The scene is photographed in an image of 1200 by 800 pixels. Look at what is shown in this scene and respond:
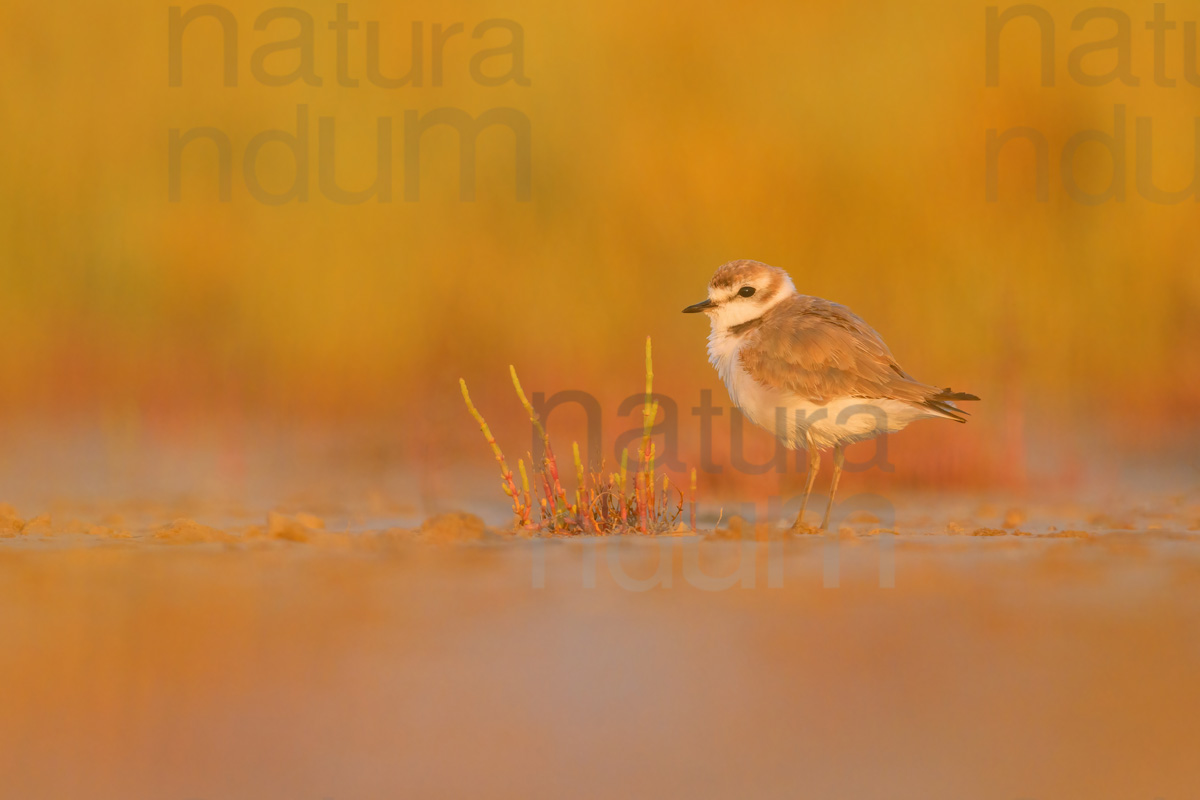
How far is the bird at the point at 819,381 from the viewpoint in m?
5.84

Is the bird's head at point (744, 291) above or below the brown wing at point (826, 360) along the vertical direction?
above

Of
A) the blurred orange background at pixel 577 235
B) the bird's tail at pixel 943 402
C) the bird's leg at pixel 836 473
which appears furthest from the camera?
the blurred orange background at pixel 577 235

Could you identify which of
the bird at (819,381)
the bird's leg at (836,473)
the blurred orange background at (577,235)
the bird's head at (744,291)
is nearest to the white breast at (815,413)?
the bird at (819,381)

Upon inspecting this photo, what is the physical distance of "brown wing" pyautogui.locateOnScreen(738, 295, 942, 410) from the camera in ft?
19.1

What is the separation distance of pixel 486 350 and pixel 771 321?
7.92 feet

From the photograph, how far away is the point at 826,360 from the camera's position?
5.90m

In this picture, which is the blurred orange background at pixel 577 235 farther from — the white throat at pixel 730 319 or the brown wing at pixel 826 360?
the brown wing at pixel 826 360

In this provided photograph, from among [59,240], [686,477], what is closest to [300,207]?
[59,240]

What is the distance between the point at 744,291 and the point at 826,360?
0.65 m

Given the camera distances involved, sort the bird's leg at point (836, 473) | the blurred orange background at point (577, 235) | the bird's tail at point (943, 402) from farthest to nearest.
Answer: the blurred orange background at point (577, 235) → the bird's leg at point (836, 473) → the bird's tail at point (943, 402)

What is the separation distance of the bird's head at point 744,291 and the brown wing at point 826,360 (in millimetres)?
239

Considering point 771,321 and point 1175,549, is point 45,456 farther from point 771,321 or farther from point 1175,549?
point 1175,549

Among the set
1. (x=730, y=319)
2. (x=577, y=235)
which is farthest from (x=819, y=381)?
(x=577, y=235)

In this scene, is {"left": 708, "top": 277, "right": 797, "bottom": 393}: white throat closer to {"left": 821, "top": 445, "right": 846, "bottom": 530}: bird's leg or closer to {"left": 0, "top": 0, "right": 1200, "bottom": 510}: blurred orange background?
{"left": 821, "top": 445, "right": 846, "bottom": 530}: bird's leg
